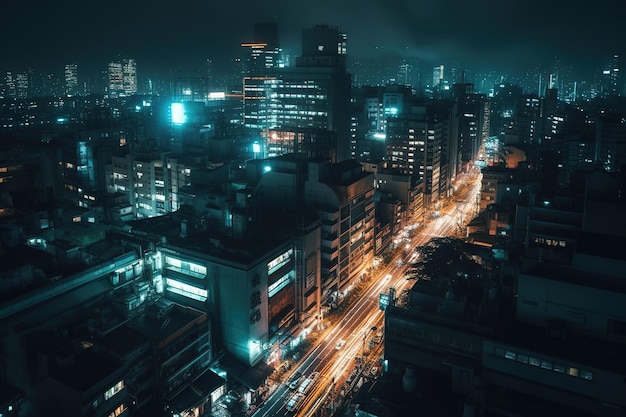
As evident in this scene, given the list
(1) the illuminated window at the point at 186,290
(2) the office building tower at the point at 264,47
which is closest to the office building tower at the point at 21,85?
(2) the office building tower at the point at 264,47

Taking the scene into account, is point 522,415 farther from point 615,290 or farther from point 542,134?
point 542,134

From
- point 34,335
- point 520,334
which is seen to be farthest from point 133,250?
point 520,334

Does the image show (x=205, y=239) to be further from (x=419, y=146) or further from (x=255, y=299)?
(x=419, y=146)

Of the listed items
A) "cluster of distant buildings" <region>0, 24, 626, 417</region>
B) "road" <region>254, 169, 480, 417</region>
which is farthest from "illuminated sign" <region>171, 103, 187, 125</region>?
"road" <region>254, 169, 480, 417</region>

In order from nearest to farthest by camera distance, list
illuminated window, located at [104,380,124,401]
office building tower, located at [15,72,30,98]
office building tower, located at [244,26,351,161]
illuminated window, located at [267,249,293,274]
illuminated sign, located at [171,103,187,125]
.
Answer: illuminated window, located at [104,380,124,401], illuminated window, located at [267,249,293,274], illuminated sign, located at [171,103,187,125], office building tower, located at [244,26,351,161], office building tower, located at [15,72,30,98]

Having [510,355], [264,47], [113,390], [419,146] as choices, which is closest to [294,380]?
[113,390]

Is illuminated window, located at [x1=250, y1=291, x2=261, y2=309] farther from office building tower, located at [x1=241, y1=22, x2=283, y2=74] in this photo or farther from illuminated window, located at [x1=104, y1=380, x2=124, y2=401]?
office building tower, located at [x1=241, y1=22, x2=283, y2=74]

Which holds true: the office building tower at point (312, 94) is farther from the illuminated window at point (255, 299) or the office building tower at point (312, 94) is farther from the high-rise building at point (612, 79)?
the high-rise building at point (612, 79)
